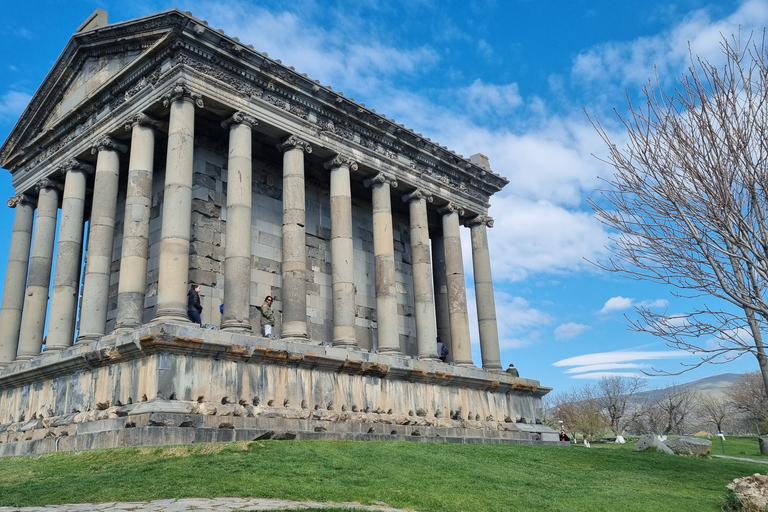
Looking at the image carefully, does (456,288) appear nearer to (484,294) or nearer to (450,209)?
(484,294)

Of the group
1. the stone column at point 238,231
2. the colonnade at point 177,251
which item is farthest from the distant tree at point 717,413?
the stone column at point 238,231

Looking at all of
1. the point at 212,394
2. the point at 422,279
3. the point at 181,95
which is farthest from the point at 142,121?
the point at 422,279

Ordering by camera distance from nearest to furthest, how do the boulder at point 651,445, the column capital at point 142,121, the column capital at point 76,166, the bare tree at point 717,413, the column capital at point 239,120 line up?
the column capital at point 142,121
the column capital at point 239,120
the boulder at point 651,445
the column capital at point 76,166
the bare tree at point 717,413

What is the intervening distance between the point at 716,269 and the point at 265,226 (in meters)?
15.9

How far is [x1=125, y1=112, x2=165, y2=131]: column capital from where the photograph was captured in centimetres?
2002

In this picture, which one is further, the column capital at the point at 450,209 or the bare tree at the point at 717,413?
the bare tree at the point at 717,413

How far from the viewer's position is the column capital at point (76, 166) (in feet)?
73.9

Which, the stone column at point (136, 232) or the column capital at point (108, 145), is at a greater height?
the column capital at point (108, 145)

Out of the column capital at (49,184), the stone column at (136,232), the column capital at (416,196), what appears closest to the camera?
the stone column at (136,232)

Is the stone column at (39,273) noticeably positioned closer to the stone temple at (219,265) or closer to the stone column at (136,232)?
the stone temple at (219,265)

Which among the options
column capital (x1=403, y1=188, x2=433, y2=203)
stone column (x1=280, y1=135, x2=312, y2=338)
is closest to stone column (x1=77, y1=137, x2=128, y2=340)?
stone column (x1=280, y1=135, x2=312, y2=338)

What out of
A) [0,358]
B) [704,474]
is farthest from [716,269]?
[0,358]

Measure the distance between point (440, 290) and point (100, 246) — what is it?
15.0 meters

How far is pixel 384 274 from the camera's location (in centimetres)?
2344
